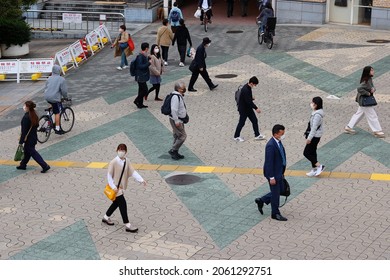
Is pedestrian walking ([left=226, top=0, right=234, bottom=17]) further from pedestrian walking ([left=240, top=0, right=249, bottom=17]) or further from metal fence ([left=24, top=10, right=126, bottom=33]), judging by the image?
metal fence ([left=24, top=10, right=126, bottom=33])

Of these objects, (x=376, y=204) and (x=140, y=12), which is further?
(x=140, y=12)

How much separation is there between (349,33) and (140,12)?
8.80 m

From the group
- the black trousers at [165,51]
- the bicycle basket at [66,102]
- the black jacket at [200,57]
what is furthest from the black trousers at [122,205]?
the black trousers at [165,51]

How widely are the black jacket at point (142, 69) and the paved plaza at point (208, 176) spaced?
0.84m

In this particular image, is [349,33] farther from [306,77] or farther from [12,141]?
[12,141]

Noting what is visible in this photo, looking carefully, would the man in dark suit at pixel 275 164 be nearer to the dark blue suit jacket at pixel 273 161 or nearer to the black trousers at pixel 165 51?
the dark blue suit jacket at pixel 273 161

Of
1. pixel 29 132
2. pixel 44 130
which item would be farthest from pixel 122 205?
pixel 44 130

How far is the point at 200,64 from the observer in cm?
2333

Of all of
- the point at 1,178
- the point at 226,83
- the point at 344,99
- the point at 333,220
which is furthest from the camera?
the point at 226,83

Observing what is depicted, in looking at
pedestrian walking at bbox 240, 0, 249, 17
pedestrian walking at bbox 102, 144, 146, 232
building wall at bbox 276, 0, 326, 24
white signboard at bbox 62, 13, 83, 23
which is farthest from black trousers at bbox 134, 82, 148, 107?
pedestrian walking at bbox 240, 0, 249, 17

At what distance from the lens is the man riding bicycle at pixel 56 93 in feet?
65.7

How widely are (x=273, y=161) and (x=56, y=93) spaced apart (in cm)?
762

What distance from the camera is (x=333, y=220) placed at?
1453cm
